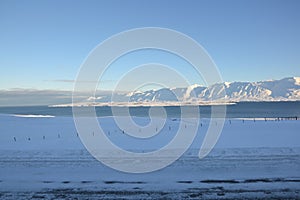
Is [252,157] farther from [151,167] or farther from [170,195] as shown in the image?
Answer: [170,195]

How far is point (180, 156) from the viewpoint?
60.8 ft

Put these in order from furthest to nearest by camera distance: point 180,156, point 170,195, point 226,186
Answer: point 180,156
point 226,186
point 170,195

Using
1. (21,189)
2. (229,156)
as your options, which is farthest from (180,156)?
(21,189)

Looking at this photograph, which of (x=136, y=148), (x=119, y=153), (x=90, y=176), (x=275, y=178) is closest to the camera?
(x=275, y=178)

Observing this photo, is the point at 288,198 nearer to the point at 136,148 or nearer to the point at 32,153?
the point at 136,148

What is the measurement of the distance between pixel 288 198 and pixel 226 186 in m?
2.36

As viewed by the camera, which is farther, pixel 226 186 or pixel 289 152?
pixel 289 152

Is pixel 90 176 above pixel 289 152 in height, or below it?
below

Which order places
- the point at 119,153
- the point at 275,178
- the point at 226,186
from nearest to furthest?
the point at 226,186, the point at 275,178, the point at 119,153

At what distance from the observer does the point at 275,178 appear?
12562 millimetres

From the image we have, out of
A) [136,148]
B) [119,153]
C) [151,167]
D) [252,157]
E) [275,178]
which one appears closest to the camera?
[275,178]

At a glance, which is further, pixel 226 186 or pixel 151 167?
pixel 151 167

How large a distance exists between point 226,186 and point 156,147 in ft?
38.7

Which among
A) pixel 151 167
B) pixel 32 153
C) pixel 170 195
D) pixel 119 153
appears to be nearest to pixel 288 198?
pixel 170 195
